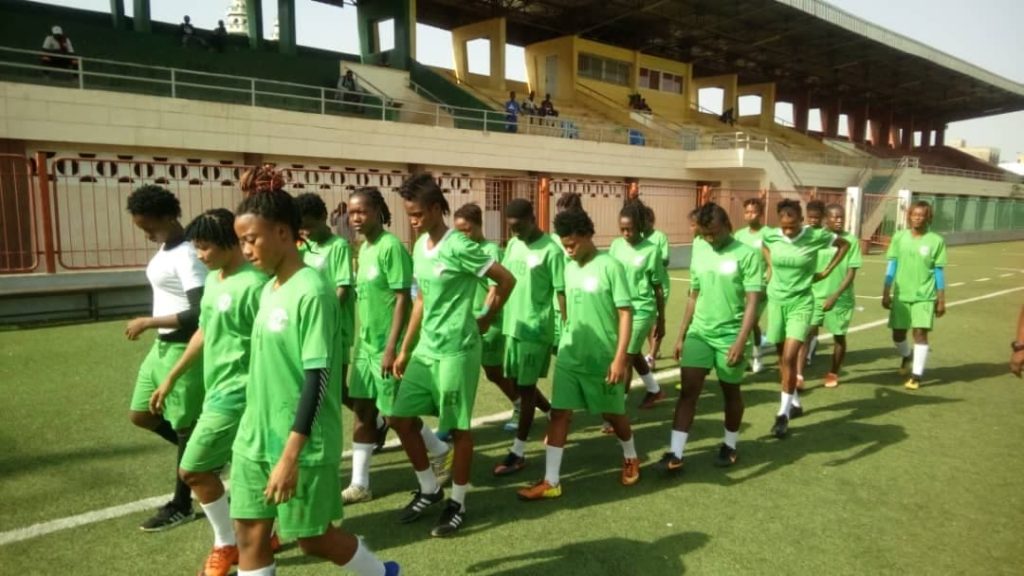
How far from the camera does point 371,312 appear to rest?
4.02 metres

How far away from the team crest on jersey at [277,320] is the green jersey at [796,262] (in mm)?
4805

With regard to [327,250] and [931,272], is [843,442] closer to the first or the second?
[931,272]

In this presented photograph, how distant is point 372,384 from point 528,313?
4.29 ft

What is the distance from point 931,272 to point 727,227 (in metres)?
3.96

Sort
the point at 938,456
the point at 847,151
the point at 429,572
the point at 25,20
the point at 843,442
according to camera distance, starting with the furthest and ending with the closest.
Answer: the point at 847,151
the point at 25,20
the point at 843,442
the point at 938,456
the point at 429,572

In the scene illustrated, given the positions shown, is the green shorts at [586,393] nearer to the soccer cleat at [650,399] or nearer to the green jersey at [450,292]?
the green jersey at [450,292]

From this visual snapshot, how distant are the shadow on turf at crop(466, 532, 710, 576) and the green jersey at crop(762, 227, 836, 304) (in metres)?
2.97

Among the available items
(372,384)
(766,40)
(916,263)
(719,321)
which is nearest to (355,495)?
(372,384)

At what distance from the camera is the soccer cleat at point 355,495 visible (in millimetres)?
3938

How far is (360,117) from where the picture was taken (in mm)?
18672

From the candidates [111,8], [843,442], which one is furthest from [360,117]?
[843,442]

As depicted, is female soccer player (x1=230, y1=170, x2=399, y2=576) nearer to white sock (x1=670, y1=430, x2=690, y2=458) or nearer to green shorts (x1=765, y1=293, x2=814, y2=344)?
white sock (x1=670, y1=430, x2=690, y2=458)

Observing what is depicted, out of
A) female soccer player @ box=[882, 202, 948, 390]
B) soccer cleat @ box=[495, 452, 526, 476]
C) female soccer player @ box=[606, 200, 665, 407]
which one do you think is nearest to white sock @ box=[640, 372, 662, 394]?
female soccer player @ box=[606, 200, 665, 407]

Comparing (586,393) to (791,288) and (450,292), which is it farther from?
(791,288)
